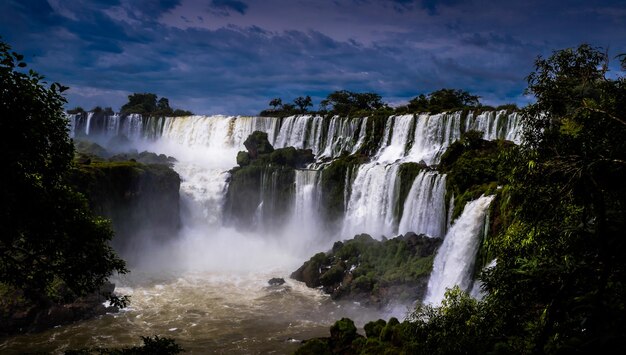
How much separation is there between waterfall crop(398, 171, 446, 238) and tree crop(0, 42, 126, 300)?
68.6 feet

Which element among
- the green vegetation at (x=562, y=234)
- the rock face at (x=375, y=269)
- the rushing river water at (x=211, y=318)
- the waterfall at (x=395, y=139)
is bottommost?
the rushing river water at (x=211, y=318)

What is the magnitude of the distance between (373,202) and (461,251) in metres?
12.6

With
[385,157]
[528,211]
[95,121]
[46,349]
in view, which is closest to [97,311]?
[46,349]

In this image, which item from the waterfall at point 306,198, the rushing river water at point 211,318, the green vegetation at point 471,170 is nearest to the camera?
the rushing river water at point 211,318

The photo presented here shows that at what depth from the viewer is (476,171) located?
78.9 ft

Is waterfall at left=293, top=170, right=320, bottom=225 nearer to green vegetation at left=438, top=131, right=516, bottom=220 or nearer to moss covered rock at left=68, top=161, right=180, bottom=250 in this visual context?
moss covered rock at left=68, top=161, right=180, bottom=250

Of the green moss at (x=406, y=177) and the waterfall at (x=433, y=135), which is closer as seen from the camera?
the green moss at (x=406, y=177)

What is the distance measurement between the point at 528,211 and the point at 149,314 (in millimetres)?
21023

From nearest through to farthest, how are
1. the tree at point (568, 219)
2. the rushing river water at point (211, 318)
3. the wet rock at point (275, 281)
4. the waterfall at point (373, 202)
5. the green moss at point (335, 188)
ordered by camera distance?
the tree at point (568, 219), the rushing river water at point (211, 318), the wet rock at point (275, 281), the waterfall at point (373, 202), the green moss at point (335, 188)

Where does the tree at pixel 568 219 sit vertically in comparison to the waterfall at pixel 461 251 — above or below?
above

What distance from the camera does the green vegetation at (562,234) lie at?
5105mm

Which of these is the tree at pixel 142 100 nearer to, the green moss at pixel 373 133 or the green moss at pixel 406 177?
the green moss at pixel 373 133

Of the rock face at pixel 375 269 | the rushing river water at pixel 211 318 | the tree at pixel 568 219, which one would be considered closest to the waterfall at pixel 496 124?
the rock face at pixel 375 269

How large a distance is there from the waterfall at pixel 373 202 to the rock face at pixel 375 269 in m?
2.49
